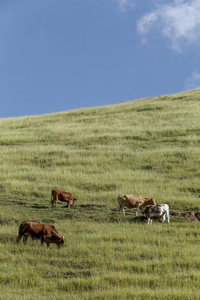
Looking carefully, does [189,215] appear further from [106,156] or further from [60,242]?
[106,156]

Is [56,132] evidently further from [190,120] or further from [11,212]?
[11,212]

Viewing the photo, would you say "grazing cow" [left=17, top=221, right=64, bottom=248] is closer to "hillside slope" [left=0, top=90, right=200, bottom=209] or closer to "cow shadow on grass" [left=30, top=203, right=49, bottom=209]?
"cow shadow on grass" [left=30, top=203, right=49, bottom=209]

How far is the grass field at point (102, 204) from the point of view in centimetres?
1218

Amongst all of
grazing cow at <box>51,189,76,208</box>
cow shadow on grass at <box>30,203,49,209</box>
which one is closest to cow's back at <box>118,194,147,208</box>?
grazing cow at <box>51,189,76,208</box>

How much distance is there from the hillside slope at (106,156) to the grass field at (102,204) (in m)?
0.07

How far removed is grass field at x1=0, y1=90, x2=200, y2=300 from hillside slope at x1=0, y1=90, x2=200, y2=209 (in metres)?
0.07

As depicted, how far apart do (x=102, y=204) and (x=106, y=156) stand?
11.3 m

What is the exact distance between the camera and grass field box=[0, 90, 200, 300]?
1218cm

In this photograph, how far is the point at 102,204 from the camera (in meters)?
23.3

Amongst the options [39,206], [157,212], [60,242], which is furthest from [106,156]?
[60,242]

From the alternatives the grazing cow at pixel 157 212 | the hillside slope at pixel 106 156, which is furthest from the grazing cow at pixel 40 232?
the hillside slope at pixel 106 156

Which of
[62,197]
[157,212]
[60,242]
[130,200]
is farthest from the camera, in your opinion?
[62,197]

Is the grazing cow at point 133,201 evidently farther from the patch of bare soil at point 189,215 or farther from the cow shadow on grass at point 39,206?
the cow shadow on grass at point 39,206

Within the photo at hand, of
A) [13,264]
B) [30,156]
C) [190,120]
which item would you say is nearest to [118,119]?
[190,120]
